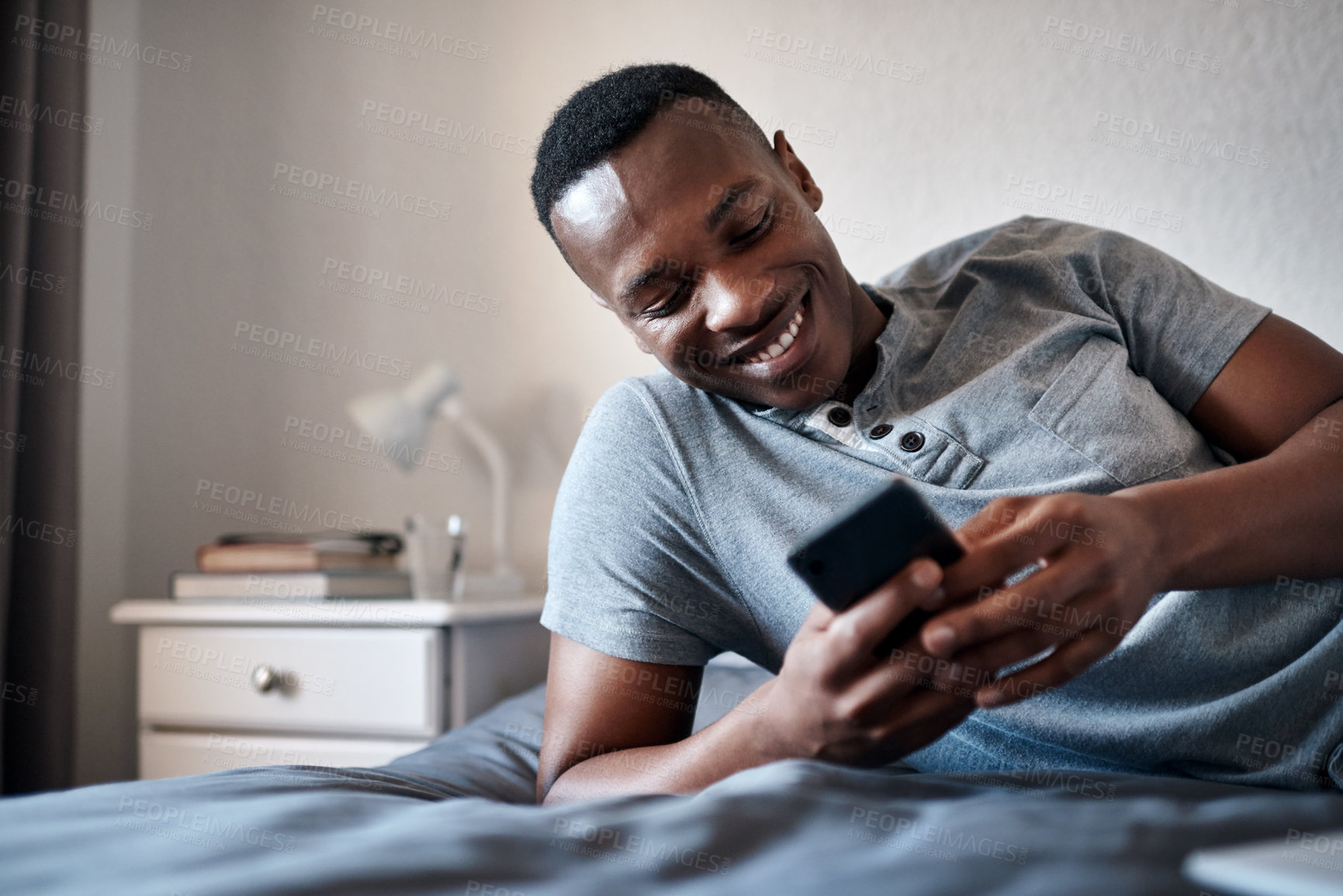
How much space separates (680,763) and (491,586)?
1002 millimetres

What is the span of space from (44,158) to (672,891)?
6.28 feet

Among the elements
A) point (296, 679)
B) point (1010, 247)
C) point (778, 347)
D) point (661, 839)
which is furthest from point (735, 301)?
point (296, 679)

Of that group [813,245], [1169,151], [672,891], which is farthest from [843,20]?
[672,891]

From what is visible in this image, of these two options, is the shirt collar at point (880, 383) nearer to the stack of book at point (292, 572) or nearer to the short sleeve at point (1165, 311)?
the short sleeve at point (1165, 311)

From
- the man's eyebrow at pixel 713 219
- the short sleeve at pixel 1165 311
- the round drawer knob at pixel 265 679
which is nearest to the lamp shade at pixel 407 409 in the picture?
the round drawer knob at pixel 265 679

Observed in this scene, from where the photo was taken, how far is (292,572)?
5.08ft

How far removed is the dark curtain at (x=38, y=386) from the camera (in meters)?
1.70

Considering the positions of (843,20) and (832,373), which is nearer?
(832,373)

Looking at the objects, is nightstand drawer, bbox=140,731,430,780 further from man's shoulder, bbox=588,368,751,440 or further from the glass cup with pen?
man's shoulder, bbox=588,368,751,440

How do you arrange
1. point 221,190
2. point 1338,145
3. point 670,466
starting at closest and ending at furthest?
point 670,466
point 1338,145
point 221,190

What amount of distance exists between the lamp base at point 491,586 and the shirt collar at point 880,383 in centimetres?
88

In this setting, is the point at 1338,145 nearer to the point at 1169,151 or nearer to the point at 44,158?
the point at 1169,151

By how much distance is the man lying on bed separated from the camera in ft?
2.41

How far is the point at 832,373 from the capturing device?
90 cm
